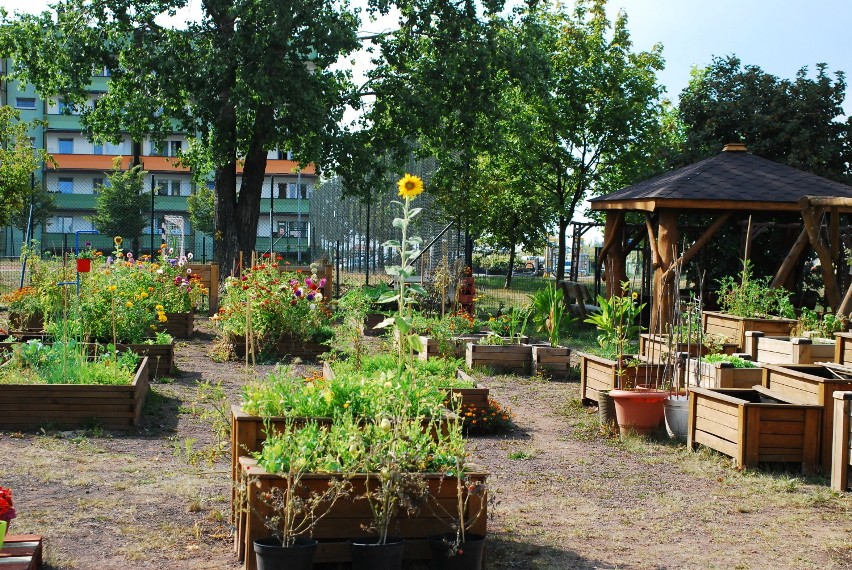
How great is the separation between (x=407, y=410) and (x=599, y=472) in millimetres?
2589

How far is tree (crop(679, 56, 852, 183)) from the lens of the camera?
2125 cm

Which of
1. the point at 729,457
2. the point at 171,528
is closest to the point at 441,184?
the point at 729,457

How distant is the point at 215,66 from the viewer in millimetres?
18250

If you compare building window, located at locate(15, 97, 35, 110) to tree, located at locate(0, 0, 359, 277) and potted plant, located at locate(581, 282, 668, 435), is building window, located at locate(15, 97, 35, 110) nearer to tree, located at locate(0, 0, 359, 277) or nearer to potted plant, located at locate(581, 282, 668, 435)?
tree, located at locate(0, 0, 359, 277)

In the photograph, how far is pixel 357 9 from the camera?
20.6m

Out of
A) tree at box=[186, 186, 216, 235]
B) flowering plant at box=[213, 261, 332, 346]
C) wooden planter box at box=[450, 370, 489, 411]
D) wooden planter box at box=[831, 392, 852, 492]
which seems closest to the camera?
wooden planter box at box=[831, 392, 852, 492]

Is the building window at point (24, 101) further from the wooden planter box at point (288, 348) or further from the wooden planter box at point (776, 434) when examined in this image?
the wooden planter box at point (776, 434)

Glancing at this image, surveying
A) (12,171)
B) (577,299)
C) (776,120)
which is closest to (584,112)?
(776,120)

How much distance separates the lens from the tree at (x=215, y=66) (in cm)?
1838

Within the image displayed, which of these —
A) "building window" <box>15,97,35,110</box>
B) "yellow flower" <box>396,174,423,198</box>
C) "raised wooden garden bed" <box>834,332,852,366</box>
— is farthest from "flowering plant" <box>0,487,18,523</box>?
"building window" <box>15,97,35,110</box>

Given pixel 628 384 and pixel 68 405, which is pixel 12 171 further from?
pixel 628 384

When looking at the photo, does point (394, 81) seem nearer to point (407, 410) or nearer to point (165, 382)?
point (165, 382)

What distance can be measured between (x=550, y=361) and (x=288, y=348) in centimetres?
337

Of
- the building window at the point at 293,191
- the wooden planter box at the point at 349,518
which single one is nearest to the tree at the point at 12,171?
the wooden planter box at the point at 349,518
